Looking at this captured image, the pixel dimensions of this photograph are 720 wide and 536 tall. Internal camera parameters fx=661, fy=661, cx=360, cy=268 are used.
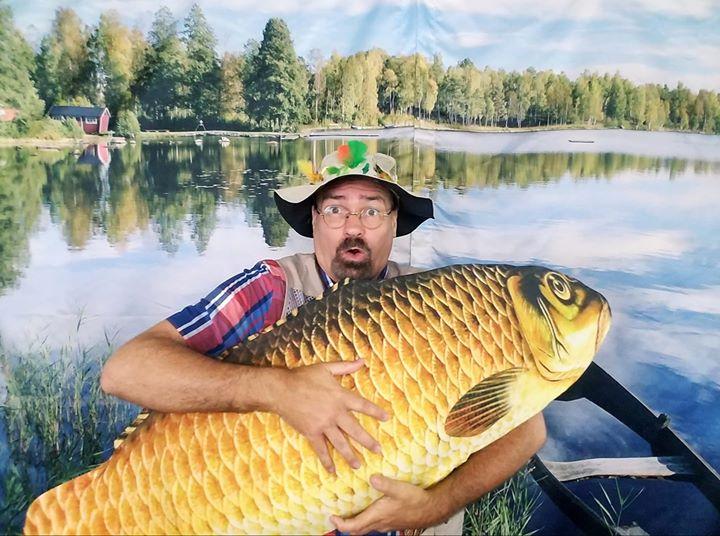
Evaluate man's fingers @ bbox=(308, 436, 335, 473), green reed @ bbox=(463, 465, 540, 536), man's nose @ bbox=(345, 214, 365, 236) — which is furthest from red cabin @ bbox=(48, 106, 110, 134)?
green reed @ bbox=(463, 465, 540, 536)

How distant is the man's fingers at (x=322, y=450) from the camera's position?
1449 mm

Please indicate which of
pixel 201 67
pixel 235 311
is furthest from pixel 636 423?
pixel 201 67

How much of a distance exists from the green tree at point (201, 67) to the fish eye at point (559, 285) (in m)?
1.19

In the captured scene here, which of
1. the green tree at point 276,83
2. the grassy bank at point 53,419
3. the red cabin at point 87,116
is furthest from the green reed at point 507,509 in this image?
the red cabin at point 87,116

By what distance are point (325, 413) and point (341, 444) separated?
8 cm

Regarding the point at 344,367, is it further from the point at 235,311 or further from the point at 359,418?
the point at 235,311

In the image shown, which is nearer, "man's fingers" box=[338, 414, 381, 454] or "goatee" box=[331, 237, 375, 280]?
"man's fingers" box=[338, 414, 381, 454]

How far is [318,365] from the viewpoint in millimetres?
1500

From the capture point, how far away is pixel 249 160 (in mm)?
2186

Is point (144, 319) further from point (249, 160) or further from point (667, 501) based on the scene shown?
point (667, 501)

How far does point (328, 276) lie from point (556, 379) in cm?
67

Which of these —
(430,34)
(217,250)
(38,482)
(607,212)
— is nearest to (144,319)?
(217,250)

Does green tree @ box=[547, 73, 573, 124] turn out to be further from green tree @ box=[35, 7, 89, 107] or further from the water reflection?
green tree @ box=[35, 7, 89, 107]

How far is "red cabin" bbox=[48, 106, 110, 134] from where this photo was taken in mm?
2090
